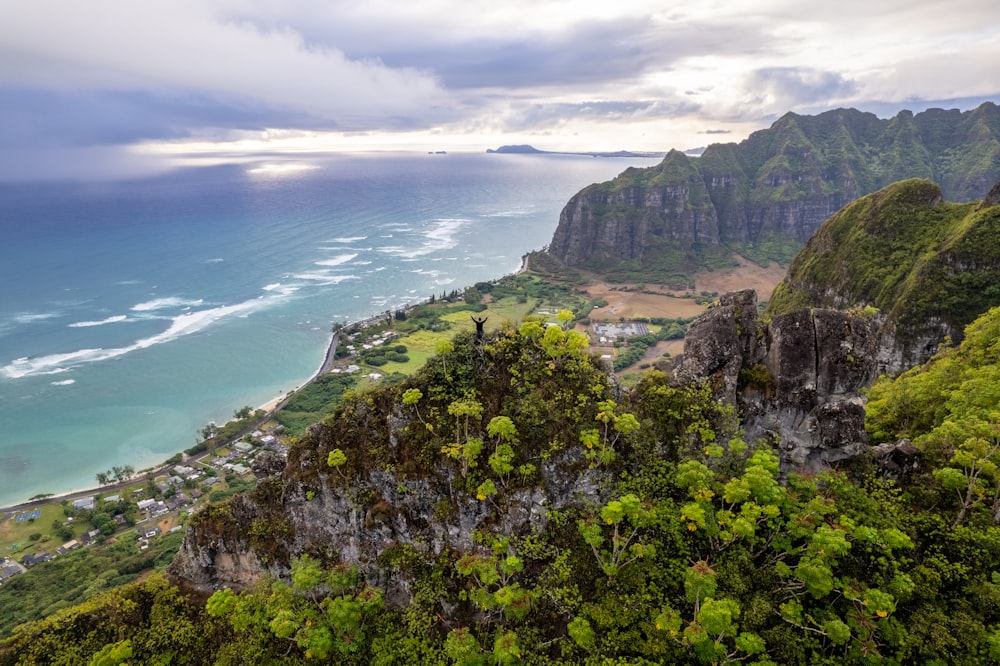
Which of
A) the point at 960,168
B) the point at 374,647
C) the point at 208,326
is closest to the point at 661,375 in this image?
the point at 374,647

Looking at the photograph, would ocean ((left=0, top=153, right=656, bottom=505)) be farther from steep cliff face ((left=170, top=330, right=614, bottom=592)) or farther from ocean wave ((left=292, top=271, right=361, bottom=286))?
steep cliff face ((left=170, top=330, right=614, bottom=592))

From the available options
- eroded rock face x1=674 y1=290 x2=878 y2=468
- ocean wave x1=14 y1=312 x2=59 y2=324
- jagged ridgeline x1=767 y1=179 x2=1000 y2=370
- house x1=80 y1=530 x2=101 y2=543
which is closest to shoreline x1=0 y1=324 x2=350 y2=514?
house x1=80 y1=530 x2=101 y2=543

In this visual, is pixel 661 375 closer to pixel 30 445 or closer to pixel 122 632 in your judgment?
pixel 122 632

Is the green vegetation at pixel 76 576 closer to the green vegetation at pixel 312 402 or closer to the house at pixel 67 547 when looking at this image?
the house at pixel 67 547

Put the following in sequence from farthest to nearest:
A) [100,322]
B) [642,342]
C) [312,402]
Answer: [642,342]
[100,322]
[312,402]

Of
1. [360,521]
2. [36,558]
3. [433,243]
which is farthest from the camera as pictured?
[433,243]

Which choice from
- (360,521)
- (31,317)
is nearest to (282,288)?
(31,317)

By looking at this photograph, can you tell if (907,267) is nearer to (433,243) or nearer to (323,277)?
(323,277)

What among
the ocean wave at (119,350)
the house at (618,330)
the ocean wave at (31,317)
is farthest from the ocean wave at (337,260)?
the house at (618,330)
